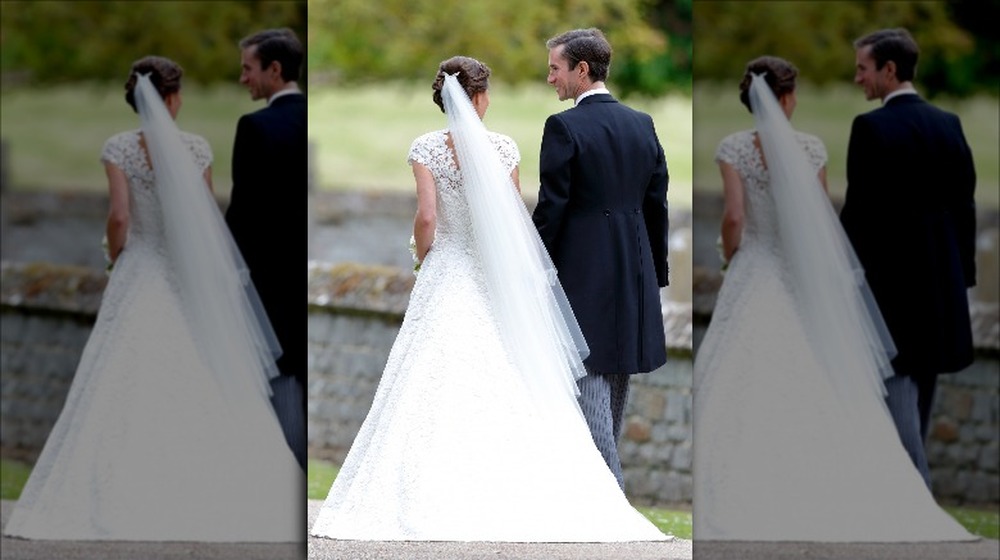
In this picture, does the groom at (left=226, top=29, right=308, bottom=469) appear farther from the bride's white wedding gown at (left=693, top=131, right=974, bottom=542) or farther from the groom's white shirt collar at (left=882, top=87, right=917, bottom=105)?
the groom's white shirt collar at (left=882, top=87, right=917, bottom=105)

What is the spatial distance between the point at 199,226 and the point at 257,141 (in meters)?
0.28

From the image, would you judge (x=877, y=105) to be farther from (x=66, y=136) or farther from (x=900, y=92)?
(x=66, y=136)

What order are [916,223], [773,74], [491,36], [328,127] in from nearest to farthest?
[773,74]
[916,223]
[491,36]
[328,127]

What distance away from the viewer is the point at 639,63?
709 inches

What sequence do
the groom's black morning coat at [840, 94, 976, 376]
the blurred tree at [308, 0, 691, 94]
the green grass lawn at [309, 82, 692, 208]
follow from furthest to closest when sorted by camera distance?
the green grass lawn at [309, 82, 692, 208] → the blurred tree at [308, 0, 691, 94] → the groom's black morning coat at [840, 94, 976, 376]

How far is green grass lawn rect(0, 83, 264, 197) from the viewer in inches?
174

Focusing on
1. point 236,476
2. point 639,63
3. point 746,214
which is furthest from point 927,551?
point 639,63

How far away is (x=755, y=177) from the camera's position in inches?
187

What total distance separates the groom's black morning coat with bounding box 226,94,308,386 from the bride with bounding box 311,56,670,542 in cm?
188

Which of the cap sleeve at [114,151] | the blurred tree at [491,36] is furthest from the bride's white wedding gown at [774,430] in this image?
the blurred tree at [491,36]

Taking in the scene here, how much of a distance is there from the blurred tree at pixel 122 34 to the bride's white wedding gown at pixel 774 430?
1341 millimetres

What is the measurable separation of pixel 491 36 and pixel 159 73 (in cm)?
1203

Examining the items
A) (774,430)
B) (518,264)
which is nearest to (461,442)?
(518,264)

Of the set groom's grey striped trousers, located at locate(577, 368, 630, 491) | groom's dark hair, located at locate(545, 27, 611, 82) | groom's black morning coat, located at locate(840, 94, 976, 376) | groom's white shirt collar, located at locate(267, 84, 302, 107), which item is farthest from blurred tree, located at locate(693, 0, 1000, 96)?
groom's grey striped trousers, located at locate(577, 368, 630, 491)
